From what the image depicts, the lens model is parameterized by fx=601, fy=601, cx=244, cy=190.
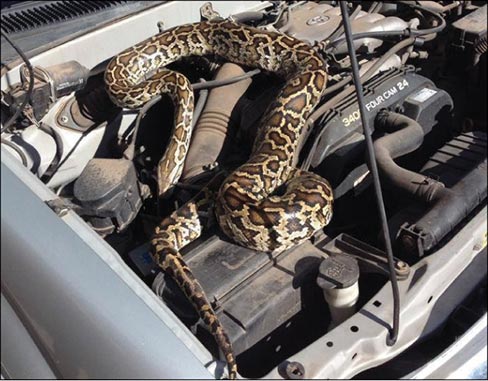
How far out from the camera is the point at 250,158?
2.88 metres

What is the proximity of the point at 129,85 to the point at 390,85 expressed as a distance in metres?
1.42

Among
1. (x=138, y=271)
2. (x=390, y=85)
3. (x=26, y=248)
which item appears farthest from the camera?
(x=390, y=85)

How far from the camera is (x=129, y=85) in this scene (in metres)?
→ 3.35

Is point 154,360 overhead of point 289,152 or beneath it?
overhead

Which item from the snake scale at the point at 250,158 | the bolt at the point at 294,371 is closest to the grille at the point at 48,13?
the snake scale at the point at 250,158

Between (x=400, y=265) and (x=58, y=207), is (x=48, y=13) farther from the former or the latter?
(x=400, y=265)

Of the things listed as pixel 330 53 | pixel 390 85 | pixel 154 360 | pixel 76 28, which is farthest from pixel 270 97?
pixel 154 360

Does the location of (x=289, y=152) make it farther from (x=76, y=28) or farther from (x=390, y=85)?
(x=76, y=28)

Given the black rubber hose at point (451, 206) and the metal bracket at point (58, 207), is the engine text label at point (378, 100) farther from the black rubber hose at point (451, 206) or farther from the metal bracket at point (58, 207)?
the metal bracket at point (58, 207)

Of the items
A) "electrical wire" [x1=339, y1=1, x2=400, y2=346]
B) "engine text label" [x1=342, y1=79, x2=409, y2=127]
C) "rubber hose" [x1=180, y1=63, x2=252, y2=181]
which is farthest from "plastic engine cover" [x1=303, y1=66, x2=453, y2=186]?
"electrical wire" [x1=339, y1=1, x2=400, y2=346]

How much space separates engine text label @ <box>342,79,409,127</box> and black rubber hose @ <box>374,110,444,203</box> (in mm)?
68

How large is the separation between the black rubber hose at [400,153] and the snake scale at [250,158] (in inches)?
10.9

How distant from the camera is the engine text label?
112 inches

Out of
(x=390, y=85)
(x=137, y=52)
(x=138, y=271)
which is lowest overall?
(x=138, y=271)
